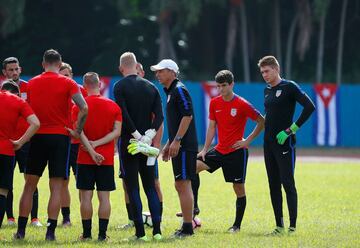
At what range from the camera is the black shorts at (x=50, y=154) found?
1123 centimetres

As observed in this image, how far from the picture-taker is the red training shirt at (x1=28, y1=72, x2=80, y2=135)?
11.2 meters

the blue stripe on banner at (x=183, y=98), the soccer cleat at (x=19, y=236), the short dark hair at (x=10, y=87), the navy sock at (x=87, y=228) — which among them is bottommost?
the soccer cleat at (x=19, y=236)

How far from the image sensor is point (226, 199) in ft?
57.3

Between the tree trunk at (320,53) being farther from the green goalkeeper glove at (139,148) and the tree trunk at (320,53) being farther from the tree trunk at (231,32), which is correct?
the green goalkeeper glove at (139,148)

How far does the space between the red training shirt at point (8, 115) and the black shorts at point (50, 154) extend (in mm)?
282

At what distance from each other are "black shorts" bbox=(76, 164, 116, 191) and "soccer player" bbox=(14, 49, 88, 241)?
0.21 meters

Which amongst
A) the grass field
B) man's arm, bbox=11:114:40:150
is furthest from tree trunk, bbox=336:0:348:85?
man's arm, bbox=11:114:40:150

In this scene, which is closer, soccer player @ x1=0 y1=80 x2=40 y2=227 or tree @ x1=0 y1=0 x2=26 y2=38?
soccer player @ x1=0 y1=80 x2=40 y2=227

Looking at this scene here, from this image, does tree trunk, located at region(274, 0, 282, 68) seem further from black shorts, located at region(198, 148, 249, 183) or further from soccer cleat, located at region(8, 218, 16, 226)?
soccer cleat, located at region(8, 218, 16, 226)

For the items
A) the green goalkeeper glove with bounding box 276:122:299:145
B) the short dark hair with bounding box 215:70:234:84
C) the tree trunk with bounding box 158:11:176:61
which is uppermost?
the tree trunk with bounding box 158:11:176:61

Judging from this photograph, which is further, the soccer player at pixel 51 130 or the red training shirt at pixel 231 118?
the red training shirt at pixel 231 118

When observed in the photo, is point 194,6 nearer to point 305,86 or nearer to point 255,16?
point 255,16

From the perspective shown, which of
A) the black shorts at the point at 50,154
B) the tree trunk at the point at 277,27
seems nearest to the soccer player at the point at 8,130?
the black shorts at the point at 50,154

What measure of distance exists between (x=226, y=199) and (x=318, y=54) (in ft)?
95.2
